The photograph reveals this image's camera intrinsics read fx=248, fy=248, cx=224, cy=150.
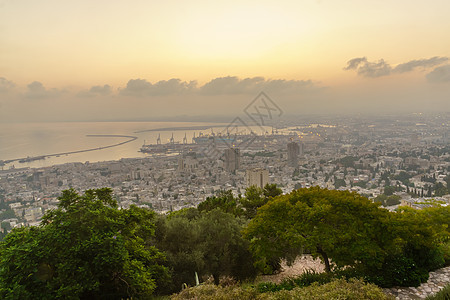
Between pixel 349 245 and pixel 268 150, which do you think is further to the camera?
pixel 268 150

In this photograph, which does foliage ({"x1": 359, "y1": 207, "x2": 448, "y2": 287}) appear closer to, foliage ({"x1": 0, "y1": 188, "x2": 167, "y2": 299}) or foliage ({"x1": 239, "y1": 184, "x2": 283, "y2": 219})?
foliage ({"x1": 0, "y1": 188, "x2": 167, "y2": 299})

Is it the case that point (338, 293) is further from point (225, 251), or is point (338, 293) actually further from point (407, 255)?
point (225, 251)

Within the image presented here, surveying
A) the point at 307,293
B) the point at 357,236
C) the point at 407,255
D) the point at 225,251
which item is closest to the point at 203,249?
the point at 225,251

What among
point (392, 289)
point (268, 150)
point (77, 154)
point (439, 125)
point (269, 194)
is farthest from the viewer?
point (439, 125)

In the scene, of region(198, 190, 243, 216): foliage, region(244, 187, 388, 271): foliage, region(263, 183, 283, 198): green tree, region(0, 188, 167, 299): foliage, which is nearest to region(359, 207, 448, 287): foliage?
region(244, 187, 388, 271): foliage

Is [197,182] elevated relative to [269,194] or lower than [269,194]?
lower

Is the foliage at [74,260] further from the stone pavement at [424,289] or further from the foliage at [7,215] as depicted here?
the foliage at [7,215]

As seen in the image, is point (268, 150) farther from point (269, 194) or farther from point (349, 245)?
point (349, 245)

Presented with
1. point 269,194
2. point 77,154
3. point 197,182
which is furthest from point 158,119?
point 269,194
